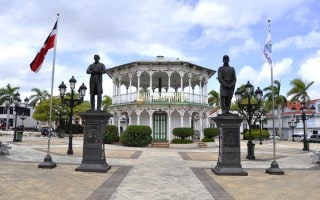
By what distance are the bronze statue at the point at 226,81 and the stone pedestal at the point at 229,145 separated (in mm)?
586

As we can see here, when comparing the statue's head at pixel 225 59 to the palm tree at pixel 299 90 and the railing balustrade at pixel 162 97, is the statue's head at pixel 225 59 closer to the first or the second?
the railing balustrade at pixel 162 97

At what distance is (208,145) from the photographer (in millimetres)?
30375

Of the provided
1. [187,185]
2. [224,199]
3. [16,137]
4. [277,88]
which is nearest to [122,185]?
[187,185]

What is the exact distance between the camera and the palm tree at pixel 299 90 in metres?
55.4

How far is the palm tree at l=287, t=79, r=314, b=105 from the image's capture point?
55.4 meters

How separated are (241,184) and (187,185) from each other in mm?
1805

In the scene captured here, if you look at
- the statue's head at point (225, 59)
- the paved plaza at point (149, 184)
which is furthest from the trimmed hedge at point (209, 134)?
the statue's head at point (225, 59)

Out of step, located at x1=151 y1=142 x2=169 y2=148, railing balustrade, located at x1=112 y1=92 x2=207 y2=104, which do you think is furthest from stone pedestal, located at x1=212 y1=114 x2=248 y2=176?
railing balustrade, located at x1=112 y1=92 x2=207 y2=104

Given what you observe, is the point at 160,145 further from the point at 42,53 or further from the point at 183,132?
the point at 42,53

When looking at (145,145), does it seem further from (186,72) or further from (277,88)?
(277,88)

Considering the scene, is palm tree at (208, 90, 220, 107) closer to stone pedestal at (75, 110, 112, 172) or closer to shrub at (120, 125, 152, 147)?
shrub at (120, 125, 152, 147)

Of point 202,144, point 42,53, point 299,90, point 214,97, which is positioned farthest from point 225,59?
point 214,97

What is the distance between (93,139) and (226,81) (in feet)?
19.0

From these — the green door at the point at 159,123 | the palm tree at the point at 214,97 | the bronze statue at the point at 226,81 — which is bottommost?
the green door at the point at 159,123
